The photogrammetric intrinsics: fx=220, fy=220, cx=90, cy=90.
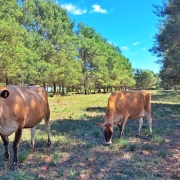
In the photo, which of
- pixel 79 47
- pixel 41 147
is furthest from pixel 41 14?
pixel 41 147

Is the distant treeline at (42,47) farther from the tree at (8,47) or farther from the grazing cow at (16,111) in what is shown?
the grazing cow at (16,111)

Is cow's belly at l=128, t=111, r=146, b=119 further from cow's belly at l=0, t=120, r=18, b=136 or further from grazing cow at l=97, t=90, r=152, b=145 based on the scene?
cow's belly at l=0, t=120, r=18, b=136

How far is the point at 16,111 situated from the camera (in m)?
4.81

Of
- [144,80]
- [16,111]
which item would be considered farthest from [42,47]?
[144,80]

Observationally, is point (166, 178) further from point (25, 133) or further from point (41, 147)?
point (25, 133)

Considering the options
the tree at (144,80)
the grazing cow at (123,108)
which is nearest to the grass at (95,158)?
the grazing cow at (123,108)

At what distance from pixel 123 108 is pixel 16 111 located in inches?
158

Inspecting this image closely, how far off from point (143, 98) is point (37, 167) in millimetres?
5126

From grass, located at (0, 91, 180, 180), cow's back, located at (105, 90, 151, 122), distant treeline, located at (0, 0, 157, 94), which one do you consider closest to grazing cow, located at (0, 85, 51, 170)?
grass, located at (0, 91, 180, 180)

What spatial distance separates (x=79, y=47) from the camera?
37.5 metres

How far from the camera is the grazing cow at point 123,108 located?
22.9 feet

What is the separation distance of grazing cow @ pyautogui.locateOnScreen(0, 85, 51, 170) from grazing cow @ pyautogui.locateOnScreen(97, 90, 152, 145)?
2.11m

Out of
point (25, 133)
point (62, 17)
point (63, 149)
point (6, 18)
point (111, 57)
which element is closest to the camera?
point (63, 149)

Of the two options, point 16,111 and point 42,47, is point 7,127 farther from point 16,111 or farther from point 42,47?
point 42,47
